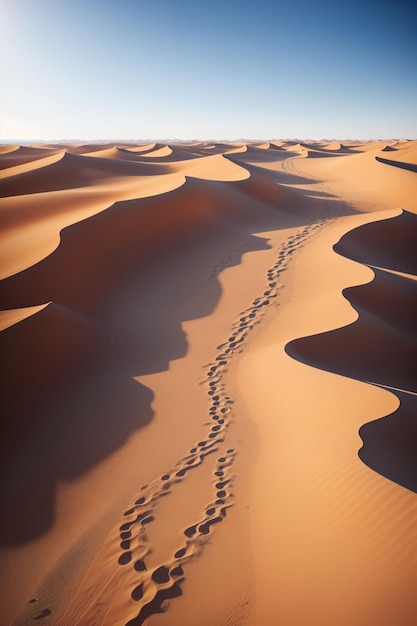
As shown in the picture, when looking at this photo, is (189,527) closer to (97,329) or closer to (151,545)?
(151,545)

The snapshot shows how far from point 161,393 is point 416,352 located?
4392mm

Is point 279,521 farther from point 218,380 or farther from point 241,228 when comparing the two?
point 241,228

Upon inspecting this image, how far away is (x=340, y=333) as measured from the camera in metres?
7.06

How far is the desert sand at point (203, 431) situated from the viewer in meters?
3.34

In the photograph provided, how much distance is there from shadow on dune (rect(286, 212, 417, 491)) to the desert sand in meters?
0.03

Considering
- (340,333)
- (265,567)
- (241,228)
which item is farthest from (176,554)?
(241,228)

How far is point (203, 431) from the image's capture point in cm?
528

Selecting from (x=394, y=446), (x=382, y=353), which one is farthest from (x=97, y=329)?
(x=394, y=446)

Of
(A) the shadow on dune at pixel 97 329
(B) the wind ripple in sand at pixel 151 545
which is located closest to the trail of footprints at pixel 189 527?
(B) the wind ripple in sand at pixel 151 545

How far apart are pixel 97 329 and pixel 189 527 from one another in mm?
4612

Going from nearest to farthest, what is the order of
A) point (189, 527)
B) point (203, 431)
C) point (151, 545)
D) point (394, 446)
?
point (151, 545)
point (189, 527)
point (394, 446)
point (203, 431)

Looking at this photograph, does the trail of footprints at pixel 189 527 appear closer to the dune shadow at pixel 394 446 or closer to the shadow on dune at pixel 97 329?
the shadow on dune at pixel 97 329

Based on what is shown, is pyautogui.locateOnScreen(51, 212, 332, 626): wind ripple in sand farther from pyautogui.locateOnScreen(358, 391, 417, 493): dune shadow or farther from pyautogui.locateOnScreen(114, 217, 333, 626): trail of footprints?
pyautogui.locateOnScreen(358, 391, 417, 493): dune shadow

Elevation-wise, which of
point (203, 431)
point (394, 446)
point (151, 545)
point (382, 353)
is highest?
point (394, 446)
